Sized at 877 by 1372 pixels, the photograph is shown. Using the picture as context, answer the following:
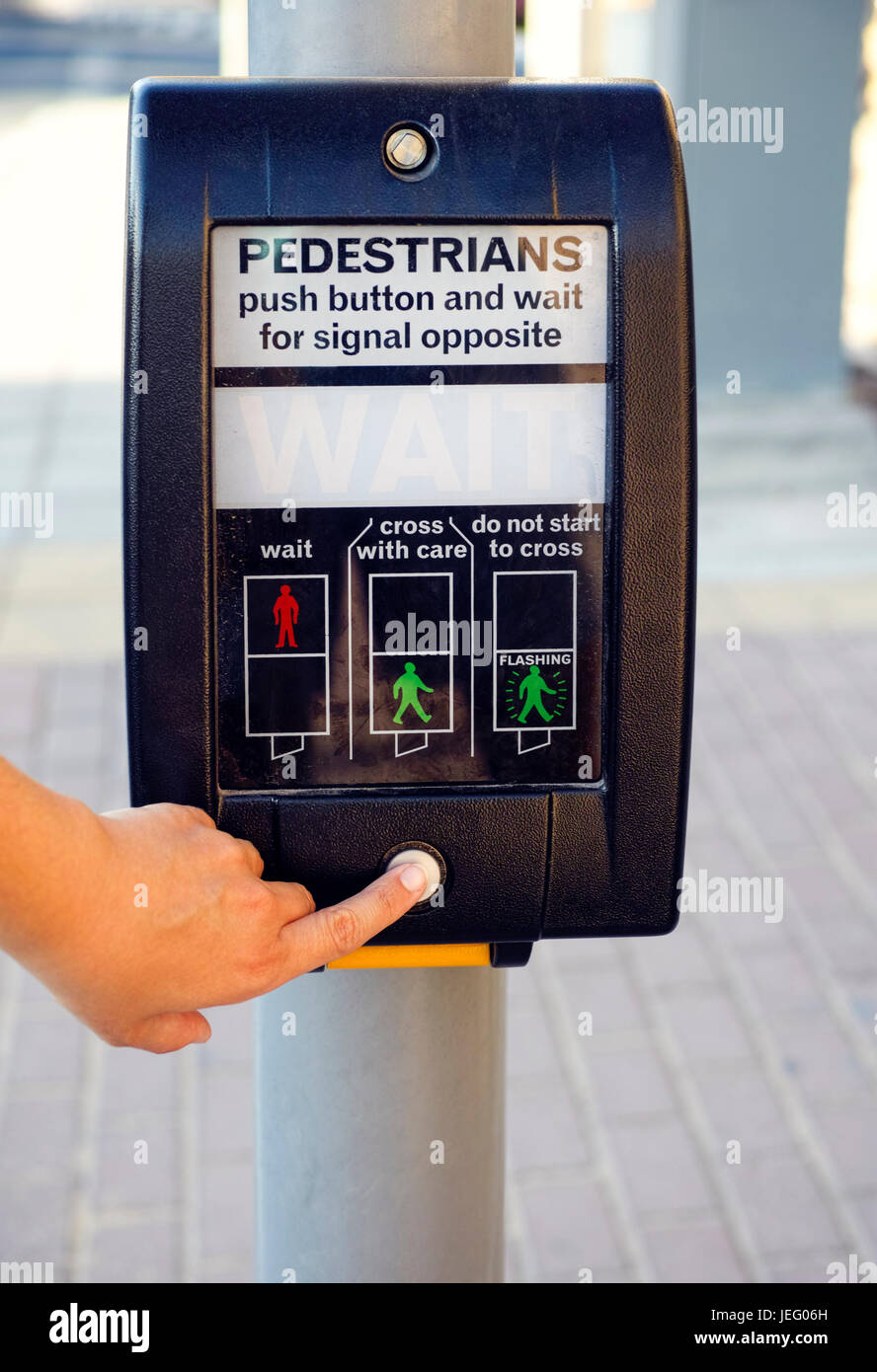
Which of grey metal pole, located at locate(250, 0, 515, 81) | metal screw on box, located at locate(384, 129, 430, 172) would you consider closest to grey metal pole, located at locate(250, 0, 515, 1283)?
grey metal pole, located at locate(250, 0, 515, 81)

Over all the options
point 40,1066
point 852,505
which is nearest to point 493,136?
point 40,1066

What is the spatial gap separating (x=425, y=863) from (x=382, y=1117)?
294 mm

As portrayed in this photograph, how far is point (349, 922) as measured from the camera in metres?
1.25

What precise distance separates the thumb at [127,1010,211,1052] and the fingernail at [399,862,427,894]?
190mm

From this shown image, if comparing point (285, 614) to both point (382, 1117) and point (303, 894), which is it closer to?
point (303, 894)

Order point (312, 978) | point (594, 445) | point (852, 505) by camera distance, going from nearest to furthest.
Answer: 1. point (594, 445)
2. point (312, 978)
3. point (852, 505)

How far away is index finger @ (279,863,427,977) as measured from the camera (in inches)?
48.9

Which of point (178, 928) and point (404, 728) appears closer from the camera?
point (178, 928)

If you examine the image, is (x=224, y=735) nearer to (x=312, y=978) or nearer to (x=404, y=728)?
(x=404, y=728)

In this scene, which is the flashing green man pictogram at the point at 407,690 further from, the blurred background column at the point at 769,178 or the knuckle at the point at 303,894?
the blurred background column at the point at 769,178

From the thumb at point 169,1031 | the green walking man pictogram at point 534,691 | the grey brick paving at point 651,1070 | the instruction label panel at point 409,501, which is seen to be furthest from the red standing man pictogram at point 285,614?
the grey brick paving at point 651,1070

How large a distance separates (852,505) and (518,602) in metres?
5.07

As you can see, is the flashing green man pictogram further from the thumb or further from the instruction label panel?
the thumb

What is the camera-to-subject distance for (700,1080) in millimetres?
3094
